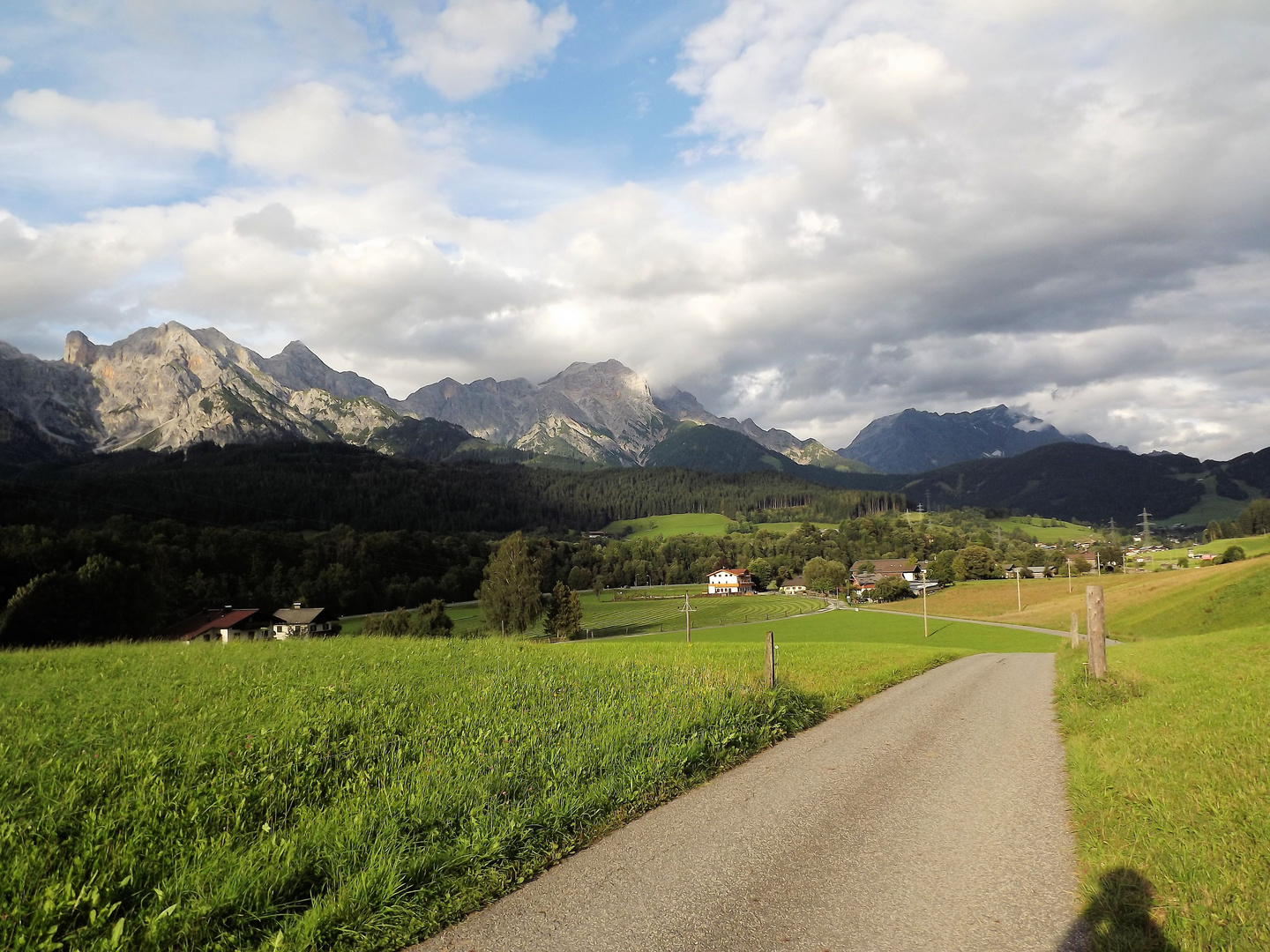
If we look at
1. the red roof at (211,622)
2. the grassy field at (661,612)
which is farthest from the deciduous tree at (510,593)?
the red roof at (211,622)

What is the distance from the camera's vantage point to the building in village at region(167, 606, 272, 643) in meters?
73.7

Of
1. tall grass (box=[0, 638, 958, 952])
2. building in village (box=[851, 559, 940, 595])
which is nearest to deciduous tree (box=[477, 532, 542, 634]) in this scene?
tall grass (box=[0, 638, 958, 952])

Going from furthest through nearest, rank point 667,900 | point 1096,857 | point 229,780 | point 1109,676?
point 1109,676 < point 229,780 < point 1096,857 < point 667,900

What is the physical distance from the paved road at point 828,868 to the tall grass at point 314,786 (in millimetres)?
708

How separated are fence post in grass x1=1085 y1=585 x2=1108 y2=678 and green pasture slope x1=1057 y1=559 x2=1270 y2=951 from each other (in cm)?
58

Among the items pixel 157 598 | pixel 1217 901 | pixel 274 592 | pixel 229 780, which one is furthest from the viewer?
pixel 274 592

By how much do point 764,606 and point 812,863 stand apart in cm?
13821

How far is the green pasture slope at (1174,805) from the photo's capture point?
18.7 feet

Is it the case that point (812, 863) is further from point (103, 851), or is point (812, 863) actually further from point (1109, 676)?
point (1109, 676)

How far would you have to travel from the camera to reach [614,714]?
41.4 ft

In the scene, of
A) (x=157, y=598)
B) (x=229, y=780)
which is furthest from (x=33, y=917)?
(x=157, y=598)

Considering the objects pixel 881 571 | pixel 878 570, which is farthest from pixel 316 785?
pixel 878 570

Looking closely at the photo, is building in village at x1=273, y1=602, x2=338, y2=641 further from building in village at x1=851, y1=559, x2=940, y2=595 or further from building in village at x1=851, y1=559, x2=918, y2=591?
building in village at x1=851, y1=559, x2=918, y2=591

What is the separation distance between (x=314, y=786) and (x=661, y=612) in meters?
127
